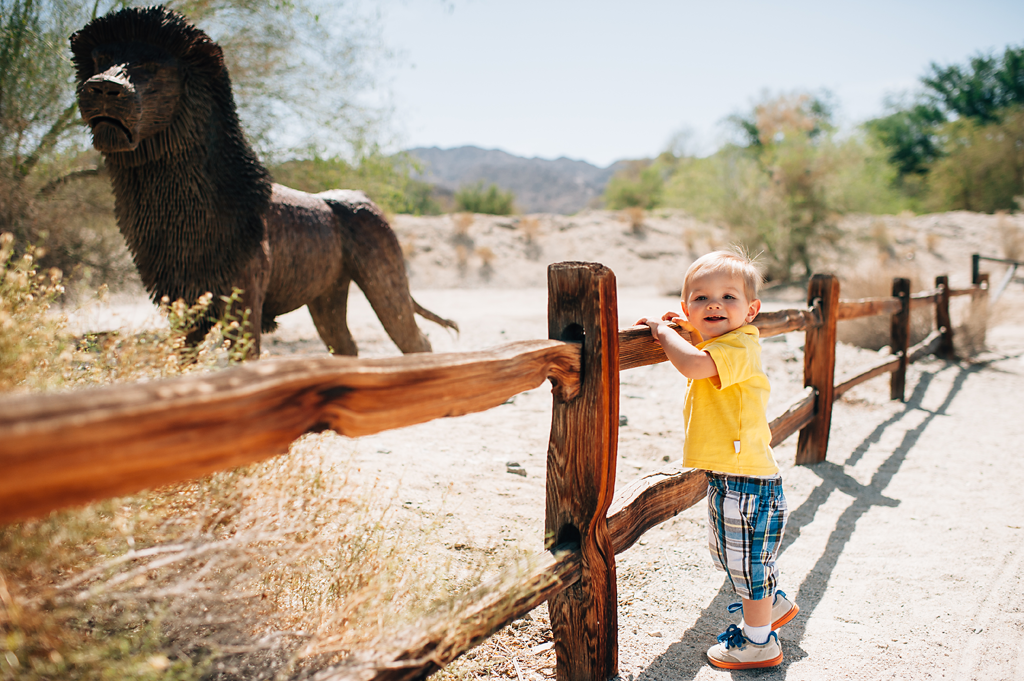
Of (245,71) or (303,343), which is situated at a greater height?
(245,71)

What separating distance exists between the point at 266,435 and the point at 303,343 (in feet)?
24.7

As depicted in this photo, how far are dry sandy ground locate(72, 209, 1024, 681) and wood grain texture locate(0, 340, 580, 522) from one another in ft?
2.41

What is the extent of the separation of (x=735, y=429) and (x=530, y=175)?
463 ft

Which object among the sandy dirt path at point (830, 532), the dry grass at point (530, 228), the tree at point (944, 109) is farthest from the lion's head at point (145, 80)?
the tree at point (944, 109)

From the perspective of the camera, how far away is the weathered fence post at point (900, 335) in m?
6.47

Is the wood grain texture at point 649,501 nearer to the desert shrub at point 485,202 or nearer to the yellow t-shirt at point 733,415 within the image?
the yellow t-shirt at point 733,415

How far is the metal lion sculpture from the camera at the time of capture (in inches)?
113

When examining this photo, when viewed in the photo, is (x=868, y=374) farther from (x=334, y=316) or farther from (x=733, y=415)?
(x=334, y=316)

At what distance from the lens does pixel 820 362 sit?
421 centimetres

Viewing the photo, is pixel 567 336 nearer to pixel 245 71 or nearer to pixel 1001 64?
pixel 245 71

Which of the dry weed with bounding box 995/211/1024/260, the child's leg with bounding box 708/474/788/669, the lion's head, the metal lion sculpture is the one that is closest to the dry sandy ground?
the child's leg with bounding box 708/474/788/669

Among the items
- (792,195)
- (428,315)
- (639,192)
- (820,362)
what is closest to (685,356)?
(820,362)

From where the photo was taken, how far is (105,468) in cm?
77

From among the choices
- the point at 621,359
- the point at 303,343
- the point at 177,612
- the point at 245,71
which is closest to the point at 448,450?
the point at 621,359
